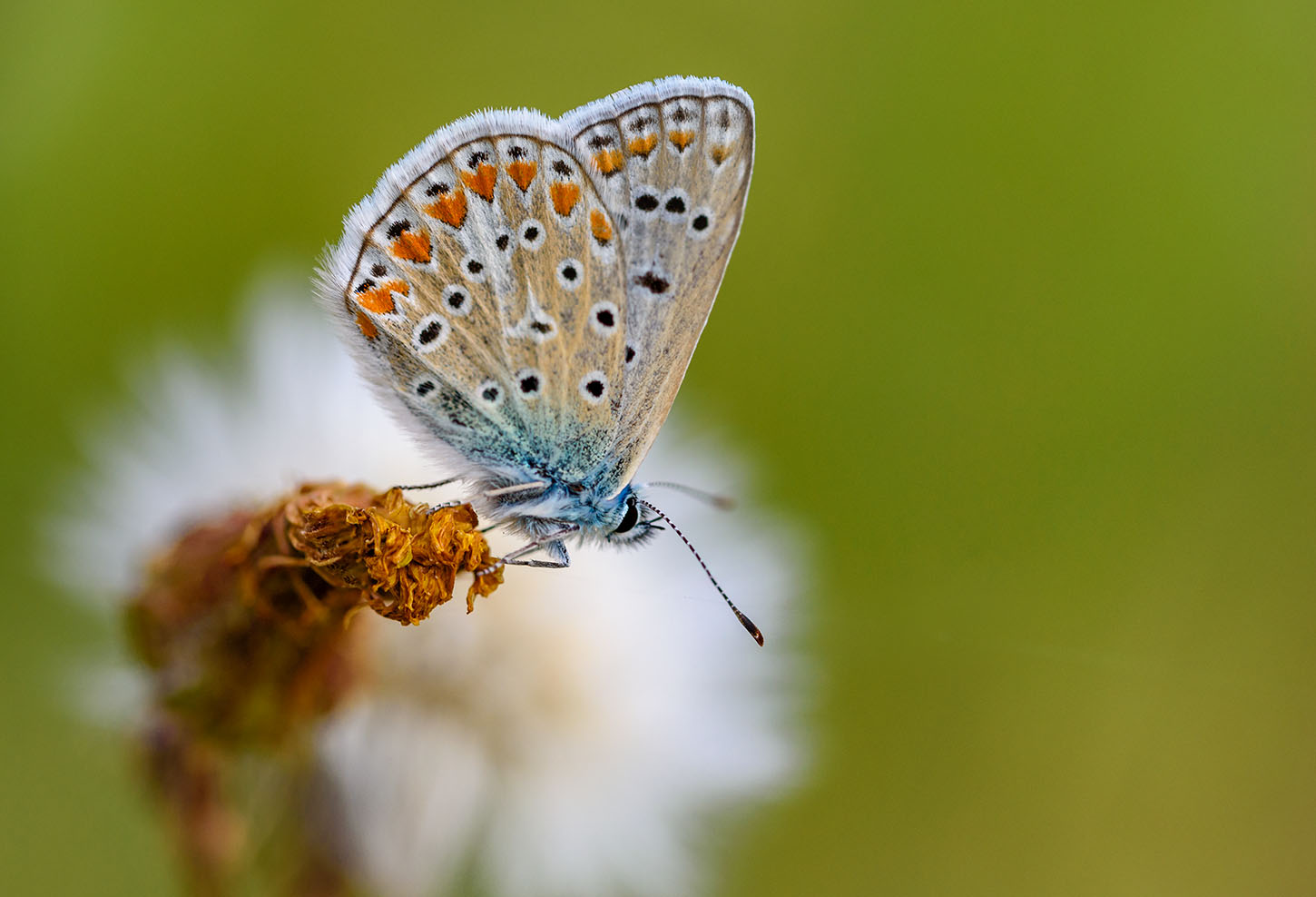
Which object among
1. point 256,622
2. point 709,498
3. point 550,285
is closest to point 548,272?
point 550,285

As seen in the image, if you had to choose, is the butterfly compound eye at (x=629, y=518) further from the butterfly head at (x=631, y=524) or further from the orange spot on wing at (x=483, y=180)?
the orange spot on wing at (x=483, y=180)

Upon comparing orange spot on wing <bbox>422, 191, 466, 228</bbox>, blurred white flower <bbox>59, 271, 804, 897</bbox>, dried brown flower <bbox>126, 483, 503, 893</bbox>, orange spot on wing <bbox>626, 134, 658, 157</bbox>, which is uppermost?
orange spot on wing <bbox>626, 134, 658, 157</bbox>

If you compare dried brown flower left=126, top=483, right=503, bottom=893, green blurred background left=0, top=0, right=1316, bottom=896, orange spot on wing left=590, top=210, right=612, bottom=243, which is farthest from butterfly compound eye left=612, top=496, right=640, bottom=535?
green blurred background left=0, top=0, right=1316, bottom=896

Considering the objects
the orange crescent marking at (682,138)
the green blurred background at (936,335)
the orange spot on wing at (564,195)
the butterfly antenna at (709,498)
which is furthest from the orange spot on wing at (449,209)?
the green blurred background at (936,335)

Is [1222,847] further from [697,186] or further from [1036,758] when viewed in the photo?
[697,186]

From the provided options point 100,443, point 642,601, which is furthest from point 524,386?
point 100,443

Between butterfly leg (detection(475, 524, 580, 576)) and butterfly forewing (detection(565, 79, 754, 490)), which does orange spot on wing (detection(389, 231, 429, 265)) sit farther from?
butterfly leg (detection(475, 524, 580, 576))
